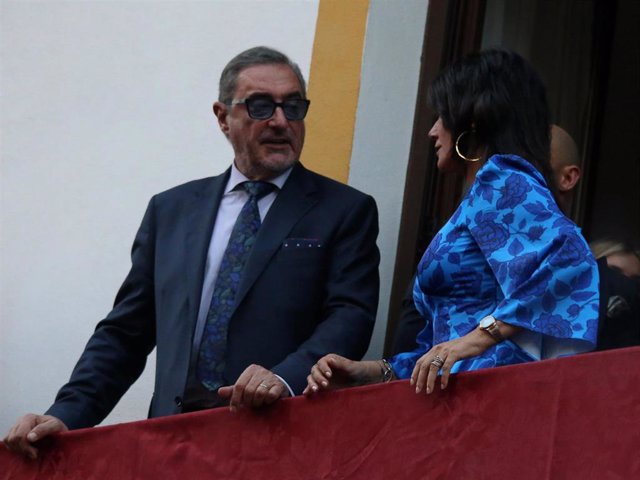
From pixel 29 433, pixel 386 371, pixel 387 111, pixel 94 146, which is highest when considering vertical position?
pixel 387 111

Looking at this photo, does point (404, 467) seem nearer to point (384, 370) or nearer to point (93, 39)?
point (384, 370)

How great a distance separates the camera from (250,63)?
5.32 m

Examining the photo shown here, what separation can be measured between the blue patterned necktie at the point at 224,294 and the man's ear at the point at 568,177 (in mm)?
953

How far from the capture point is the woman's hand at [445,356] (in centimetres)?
387

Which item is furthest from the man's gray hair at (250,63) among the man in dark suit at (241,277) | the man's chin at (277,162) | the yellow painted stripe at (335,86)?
the yellow painted stripe at (335,86)

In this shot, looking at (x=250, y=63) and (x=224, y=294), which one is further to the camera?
(x=250, y=63)

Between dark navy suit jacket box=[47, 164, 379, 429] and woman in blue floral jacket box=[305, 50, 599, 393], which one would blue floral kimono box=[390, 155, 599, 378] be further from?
dark navy suit jacket box=[47, 164, 379, 429]

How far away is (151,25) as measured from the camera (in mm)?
6238

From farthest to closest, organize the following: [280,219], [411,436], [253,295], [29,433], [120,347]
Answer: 1. [120,347]
2. [280,219]
3. [253,295]
4. [29,433]
5. [411,436]

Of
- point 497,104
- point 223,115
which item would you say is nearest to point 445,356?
point 497,104

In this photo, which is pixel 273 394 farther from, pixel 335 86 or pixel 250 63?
pixel 335 86

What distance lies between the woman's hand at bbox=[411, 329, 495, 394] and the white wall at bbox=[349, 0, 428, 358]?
1787 millimetres

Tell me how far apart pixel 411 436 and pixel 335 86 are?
216 cm

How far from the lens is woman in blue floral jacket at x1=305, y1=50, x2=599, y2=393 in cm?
395
